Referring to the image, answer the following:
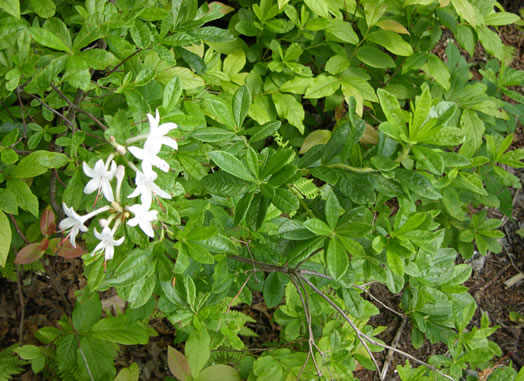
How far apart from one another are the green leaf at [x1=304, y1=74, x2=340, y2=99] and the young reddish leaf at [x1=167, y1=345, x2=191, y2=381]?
4.47ft

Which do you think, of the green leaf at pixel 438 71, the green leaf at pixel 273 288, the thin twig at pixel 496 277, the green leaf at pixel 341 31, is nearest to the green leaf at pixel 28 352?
the green leaf at pixel 273 288

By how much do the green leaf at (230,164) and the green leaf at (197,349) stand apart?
0.75 m

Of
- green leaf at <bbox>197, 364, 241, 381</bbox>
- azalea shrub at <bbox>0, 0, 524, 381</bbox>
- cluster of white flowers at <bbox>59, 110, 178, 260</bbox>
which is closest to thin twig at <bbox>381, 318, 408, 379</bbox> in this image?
azalea shrub at <bbox>0, 0, 524, 381</bbox>

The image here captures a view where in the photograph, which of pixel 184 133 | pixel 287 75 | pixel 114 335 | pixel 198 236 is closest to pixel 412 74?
pixel 287 75

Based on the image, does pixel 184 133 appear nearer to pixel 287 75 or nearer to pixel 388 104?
pixel 388 104

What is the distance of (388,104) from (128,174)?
75 centimetres

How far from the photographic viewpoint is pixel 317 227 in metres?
1.27

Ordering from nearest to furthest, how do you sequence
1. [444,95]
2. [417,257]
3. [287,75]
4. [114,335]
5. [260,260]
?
[417,257] → [260,260] → [114,335] → [287,75] → [444,95]

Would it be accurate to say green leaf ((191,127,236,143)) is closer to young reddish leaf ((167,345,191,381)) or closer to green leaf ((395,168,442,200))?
green leaf ((395,168,442,200))

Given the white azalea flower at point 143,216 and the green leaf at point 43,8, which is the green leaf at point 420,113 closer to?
the white azalea flower at point 143,216

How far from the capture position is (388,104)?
1.28m

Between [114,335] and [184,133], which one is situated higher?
[184,133]

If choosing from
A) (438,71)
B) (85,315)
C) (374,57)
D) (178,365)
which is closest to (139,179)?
(178,365)

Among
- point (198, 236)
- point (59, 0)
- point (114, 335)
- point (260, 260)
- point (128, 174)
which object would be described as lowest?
point (114, 335)
